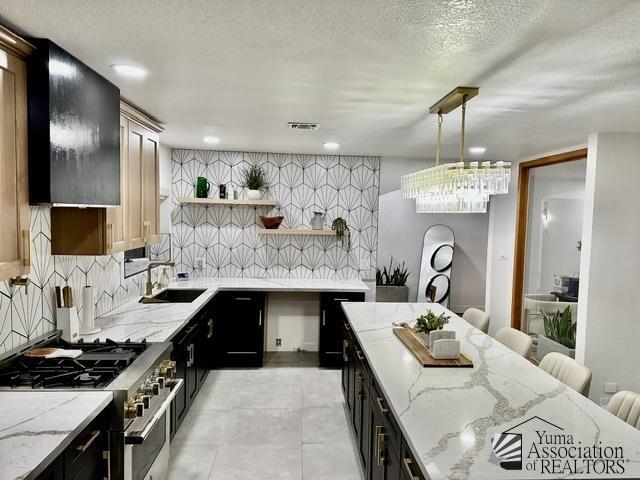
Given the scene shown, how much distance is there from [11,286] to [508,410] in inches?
95.1

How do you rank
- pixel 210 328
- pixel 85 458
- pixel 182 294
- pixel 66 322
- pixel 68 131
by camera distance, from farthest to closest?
pixel 182 294, pixel 210 328, pixel 66 322, pixel 68 131, pixel 85 458

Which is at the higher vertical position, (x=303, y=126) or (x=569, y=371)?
(x=303, y=126)

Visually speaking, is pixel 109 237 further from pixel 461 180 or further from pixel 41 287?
pixel 461 180

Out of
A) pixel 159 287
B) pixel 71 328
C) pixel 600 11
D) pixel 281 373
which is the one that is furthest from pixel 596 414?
pixel 159 287

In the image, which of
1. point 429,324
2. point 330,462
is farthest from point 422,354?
point 330,462

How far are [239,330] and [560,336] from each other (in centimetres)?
323

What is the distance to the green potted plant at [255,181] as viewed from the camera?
5.00m

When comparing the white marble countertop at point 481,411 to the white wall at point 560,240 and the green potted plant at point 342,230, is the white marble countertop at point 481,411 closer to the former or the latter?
the white wall at point 560,240

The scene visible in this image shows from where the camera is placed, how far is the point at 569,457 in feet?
4.76

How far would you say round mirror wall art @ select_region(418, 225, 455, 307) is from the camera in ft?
19.0

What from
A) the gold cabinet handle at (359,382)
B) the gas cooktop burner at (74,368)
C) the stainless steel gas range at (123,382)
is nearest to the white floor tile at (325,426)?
the gold cabinet handle at (359,382)

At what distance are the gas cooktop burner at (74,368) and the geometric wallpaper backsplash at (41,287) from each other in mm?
138

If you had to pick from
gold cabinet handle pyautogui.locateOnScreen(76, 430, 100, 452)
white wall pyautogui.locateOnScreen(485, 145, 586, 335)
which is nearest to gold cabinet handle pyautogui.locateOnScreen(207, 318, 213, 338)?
gold cabinet handle pyautogui.locateOnScreen(76, 430, 100, 452)

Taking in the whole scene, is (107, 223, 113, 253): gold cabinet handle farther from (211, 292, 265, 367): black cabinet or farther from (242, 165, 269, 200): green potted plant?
(242, 165, 269, 200): green potted plant
